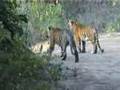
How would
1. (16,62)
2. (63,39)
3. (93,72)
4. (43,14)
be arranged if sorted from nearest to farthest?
(16,62)
(93,72)
(63,39)
(43,14)

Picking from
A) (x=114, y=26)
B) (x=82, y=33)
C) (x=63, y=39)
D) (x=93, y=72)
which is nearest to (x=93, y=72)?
(x=93, y=72)

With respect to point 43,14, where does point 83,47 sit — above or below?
below

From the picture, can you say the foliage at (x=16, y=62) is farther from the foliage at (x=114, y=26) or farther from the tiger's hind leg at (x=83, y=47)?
the foliage at (x=114, y=26)

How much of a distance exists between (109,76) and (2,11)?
9.80 ft

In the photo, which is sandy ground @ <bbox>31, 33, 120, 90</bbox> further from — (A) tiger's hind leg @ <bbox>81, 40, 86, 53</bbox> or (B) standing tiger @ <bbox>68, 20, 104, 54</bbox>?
(B) standing tiger @ <bbox>68, 20, 104, 54</bbox>

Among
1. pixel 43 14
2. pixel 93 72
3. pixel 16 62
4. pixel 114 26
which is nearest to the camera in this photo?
→ pixel 16 62

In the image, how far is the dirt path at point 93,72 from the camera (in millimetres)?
→ 8828

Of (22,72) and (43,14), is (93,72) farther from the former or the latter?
(43,14)

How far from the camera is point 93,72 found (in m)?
10.2

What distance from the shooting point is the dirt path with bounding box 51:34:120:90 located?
8.83 m

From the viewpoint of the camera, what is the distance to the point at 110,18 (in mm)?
21375

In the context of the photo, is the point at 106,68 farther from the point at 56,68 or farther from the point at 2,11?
the point at 2,11

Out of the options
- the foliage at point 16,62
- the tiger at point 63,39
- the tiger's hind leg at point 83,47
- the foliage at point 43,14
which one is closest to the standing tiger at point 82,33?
the tiger's hind leg at point 83,47

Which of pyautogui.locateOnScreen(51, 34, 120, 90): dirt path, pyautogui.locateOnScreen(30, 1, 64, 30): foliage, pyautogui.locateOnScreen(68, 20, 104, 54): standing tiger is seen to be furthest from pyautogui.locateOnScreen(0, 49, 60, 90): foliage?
pyautogui.locateOnScreen(68, 20, 104, 54): standing tiger
